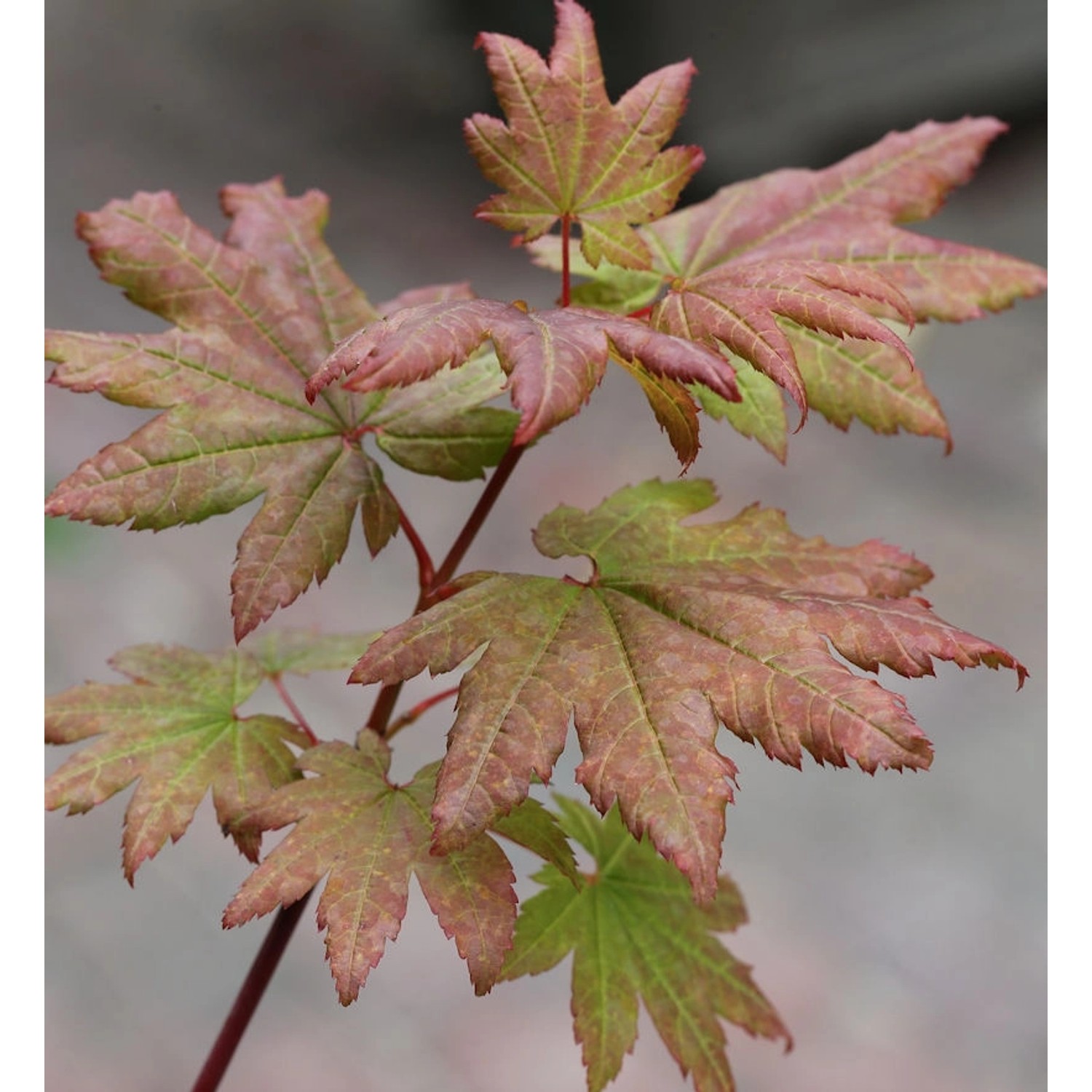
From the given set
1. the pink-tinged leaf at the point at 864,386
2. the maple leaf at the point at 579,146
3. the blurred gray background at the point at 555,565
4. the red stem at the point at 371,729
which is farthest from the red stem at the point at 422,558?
the blurred gray background at the point at 555,565

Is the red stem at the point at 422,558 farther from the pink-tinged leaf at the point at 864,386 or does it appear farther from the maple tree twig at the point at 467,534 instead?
the pink-tinged leaf at the point at 864,386

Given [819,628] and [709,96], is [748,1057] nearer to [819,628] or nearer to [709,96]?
[819,628]

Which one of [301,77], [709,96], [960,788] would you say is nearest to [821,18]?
[709,96]

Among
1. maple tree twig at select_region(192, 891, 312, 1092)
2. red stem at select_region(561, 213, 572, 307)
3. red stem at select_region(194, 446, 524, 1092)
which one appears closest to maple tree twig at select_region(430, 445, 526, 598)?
red stem at select_region(194, 446, 524, 1092)

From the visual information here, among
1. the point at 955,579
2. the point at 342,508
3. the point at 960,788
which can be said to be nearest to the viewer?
the point at 342,508

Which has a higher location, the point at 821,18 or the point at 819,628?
the point at 821,18

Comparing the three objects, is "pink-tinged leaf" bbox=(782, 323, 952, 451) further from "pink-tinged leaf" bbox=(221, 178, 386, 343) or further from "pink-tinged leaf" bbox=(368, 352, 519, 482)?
"pink-tinged leaf" bbox=(221, 178, 386, 343)
